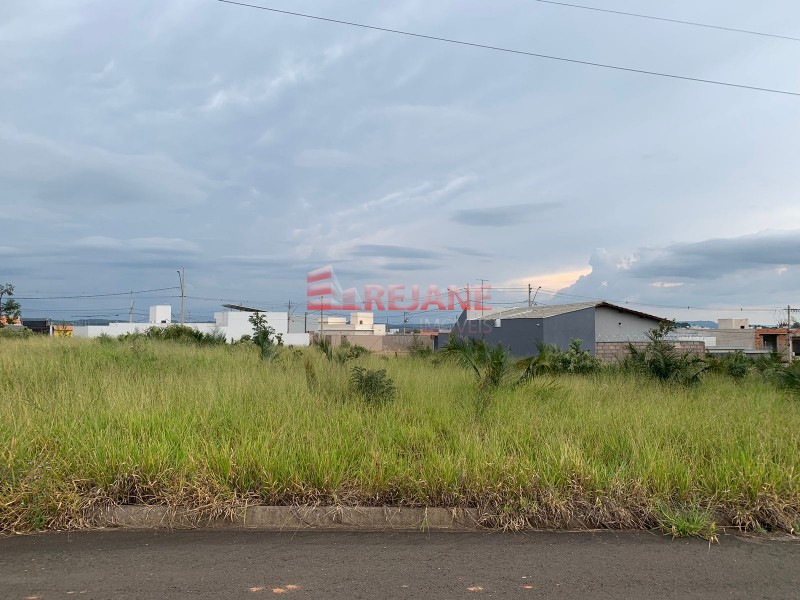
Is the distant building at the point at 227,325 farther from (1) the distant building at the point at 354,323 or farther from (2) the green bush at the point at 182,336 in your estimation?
(2) the green bush at the point at 182,336

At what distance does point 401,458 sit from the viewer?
5.05 metres

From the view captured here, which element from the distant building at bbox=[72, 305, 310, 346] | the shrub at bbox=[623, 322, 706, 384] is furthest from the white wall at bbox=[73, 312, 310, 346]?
the shrub at bbox=[623, 322, 706, 384]

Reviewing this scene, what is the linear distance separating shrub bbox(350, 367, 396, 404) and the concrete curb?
2.78 metres

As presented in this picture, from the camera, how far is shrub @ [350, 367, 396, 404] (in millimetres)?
7391

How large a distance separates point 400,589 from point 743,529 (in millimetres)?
2905

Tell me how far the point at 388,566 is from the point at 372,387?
4.01 m

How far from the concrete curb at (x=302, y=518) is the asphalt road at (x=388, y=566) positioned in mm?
112

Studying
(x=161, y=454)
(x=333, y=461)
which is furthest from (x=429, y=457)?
(x=161, y=454)

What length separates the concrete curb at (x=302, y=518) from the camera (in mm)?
4379

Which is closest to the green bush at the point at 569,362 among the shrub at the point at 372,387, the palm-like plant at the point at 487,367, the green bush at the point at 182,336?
the palm-like plant at the point at 487,367

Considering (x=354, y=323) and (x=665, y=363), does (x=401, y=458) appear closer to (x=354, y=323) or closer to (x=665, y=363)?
(x=665, y=363)

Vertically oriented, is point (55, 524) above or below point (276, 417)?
below

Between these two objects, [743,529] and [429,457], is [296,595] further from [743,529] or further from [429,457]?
[743,529]

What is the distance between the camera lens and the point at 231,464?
4711mm
